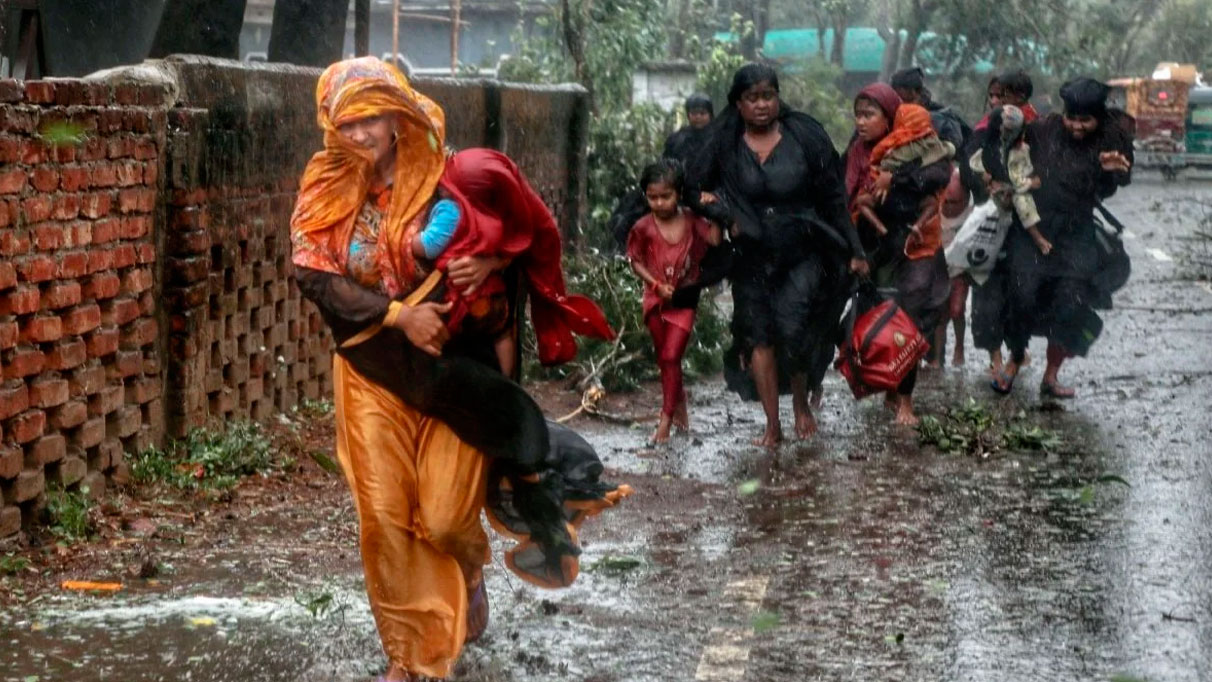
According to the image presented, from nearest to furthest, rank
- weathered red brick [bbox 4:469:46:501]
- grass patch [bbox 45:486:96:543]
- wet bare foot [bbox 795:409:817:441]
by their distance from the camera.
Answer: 1. weathered red brick [bbox 4:469:46:501]
2. grass patch [bbox 45:486:96:543]
3. wet bare foot [bbox 795:409:817:441]

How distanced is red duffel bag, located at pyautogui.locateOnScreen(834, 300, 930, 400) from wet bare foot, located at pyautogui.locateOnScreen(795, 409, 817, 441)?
0.40 meters

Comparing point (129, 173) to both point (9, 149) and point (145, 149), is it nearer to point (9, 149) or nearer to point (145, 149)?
point (145, 149)

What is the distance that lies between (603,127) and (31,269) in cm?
1105

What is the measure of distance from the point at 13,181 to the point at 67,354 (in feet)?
2.60

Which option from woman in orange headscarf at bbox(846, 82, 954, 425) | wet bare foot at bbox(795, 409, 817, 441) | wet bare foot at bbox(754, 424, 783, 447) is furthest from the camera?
woman in orange headscarf at bbox(846, 82, 954, 425)

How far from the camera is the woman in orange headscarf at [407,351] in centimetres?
523

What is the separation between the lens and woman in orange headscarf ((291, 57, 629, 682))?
17.2 feet

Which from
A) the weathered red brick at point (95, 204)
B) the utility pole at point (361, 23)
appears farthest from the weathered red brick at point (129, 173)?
the utility pole at point (361, 23)

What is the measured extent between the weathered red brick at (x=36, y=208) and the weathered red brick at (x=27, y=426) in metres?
0.70

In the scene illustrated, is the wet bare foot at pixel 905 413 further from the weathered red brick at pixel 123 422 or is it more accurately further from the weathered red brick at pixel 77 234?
the weathered red brick at pixel 77 234

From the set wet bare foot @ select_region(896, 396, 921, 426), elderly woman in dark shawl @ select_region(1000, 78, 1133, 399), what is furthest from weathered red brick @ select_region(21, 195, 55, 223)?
elderly woman in dark shawl @ select_region(1000, 78, 1133, 399)

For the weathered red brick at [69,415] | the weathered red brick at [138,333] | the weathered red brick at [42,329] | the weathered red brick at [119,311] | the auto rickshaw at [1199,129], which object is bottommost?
the auto rickshaw at [1199,129]

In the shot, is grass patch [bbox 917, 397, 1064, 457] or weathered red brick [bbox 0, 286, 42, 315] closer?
A: weathered red brick [bbox 0, 286, 42, 315]

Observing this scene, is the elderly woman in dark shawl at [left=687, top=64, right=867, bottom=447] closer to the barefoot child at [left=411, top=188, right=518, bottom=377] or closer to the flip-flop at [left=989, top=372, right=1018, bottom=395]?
the flip-flop at [left=989, top=372, right=1018, bottom=395]
